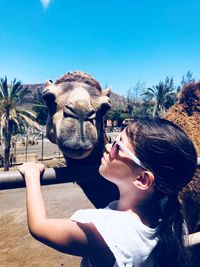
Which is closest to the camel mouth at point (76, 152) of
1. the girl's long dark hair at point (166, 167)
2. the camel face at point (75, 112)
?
the camel face at point (75, 112)

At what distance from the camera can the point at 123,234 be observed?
52.1 inches

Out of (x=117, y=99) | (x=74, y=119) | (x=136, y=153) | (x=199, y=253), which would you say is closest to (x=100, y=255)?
(x=136, y=153)

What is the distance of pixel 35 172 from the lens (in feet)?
5.10

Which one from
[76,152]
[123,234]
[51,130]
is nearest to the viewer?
[123,234]

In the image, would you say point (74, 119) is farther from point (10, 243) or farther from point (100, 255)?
point (10, 243)

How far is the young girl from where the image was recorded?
Answer: 4.25 feet

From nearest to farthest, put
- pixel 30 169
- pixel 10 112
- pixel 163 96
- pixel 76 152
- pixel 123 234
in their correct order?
1. pixel 123 234
2. pixel 30 169
3. pixel 76 152
4. pixel 10 112
5. pixel 163 96

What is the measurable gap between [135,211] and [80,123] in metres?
1.18

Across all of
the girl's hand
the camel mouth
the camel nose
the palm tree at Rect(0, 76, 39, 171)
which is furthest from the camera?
the palm tree at Rect(0, 76, 39, 171)

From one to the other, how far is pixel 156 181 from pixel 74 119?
1.24 metres

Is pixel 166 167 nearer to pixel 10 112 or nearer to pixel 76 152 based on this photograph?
pixel 76 152

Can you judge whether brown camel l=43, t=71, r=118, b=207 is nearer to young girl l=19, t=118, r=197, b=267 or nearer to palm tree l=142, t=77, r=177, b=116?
young girl l=19, t=118, r=197, b=267

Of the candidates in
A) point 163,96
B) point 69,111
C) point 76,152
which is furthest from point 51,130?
point 163,96

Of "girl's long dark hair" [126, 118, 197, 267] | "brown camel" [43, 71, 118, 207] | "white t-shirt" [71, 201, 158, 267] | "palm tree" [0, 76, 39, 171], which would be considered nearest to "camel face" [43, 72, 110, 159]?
"brown camel" [43, 71, 118, 207]
